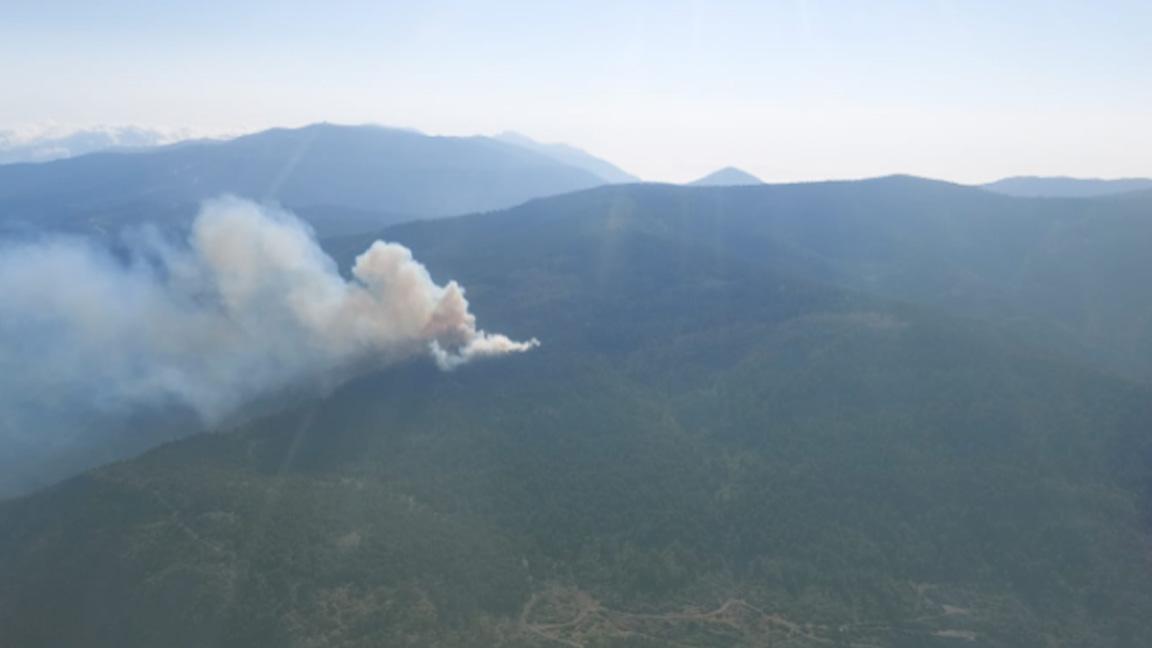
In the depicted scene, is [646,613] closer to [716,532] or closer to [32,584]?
[716,532]

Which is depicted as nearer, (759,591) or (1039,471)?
(759,591)

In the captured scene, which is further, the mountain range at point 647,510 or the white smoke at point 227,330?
the white smoke at point 227,330

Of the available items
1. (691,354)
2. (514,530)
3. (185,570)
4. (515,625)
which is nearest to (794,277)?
(691,354)

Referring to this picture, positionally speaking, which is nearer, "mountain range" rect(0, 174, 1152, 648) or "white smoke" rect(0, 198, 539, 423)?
"mountain range" rect(0, 174, 1152, 648)

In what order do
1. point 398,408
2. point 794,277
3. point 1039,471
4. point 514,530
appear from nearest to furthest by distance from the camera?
point 514,530 → point 1039,471 → point 398,408 → point 794,277

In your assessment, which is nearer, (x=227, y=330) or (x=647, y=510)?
(x=647, y=510)
